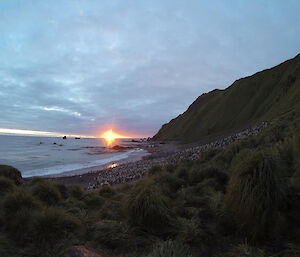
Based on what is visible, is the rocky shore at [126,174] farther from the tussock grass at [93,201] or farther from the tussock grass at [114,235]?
the tussock grass at [114,235]

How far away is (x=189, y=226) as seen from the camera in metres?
3.63

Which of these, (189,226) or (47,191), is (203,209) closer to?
(189,226)

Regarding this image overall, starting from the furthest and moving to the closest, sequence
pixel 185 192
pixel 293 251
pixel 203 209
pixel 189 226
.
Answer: pixel 185 192 → pixel 203 209 → pixel 189 226 → pixel 293 251

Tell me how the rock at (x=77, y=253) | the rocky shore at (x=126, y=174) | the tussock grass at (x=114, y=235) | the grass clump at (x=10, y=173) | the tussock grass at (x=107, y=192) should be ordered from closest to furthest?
the rock at (x=77, y=253) < the tussock grass at (x=114, y=235) < the tussock grass at (x=107, y=192) < the grass clump at (x=10, y=173) < the rocky shore at (x=126, y=174)

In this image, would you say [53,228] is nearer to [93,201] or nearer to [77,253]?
[77,253]

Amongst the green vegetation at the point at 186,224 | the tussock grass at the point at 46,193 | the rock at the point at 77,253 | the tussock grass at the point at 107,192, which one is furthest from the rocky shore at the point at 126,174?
the rock at the point at 77,253

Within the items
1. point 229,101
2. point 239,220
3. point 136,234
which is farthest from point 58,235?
point 229,101

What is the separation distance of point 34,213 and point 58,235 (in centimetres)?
86

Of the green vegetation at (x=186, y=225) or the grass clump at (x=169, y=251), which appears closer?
the grass clump at (x=169, y=251)

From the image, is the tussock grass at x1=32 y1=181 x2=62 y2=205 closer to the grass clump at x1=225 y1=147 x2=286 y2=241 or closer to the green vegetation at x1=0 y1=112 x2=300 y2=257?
the green vegetation at x1=0 y1=112 x2=300 y2=257

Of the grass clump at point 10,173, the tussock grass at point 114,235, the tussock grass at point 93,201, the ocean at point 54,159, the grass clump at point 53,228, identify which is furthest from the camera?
the ocean at point 54,159

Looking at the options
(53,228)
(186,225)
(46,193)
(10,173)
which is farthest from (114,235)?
(10,173)

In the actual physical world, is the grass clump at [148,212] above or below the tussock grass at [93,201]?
above

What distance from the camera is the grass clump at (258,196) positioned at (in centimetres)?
308
